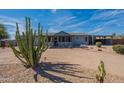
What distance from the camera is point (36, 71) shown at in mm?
10961

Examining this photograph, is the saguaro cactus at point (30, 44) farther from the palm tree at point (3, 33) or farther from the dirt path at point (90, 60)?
the palm tree at point (3, 33)

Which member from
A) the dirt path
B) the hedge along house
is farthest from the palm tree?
the dirt path

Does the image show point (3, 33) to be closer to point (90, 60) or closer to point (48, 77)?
point (90, 60)

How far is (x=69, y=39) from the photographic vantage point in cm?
3650

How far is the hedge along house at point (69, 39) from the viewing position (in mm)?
35450

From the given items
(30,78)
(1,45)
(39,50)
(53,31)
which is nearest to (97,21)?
(53,31)

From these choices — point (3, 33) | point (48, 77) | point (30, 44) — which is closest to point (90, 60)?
point (30, 44)

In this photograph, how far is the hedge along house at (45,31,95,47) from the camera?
3545 centimetres

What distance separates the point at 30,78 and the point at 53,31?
28.5 metres

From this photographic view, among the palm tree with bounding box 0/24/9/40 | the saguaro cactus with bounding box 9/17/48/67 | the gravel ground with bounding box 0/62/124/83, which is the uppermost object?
the palm tree with bounding box 0/24/9/40

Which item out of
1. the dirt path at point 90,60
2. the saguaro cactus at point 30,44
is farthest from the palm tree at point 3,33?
the saguaro cactus at point 30,44

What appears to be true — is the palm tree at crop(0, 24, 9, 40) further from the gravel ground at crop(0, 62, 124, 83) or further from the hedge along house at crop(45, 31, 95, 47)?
the gravel ground at crop(0, 62, 124, 83)
